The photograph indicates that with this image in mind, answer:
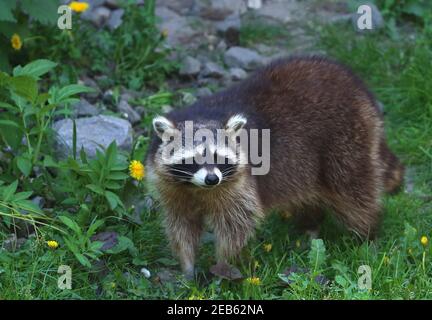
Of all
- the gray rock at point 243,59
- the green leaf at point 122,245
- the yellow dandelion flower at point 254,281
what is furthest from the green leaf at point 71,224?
the gray rock at point 243,59

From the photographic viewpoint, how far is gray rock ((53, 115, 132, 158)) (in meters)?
6.83

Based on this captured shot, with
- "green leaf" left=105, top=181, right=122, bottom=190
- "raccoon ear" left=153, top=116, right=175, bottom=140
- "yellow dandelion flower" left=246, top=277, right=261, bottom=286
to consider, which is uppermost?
"raccoon ear" left=153, top=116, right=175, bottom=140

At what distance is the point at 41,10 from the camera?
701cm

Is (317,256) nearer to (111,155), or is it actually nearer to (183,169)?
(183,169)

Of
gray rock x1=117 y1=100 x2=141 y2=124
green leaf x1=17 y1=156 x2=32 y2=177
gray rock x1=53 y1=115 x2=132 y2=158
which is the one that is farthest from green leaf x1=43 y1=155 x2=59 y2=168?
gray rock x1=117 y1=100 x2=141 y2=124

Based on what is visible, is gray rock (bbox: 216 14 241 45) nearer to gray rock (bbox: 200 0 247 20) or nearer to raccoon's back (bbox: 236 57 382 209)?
gray rock (bbox: 200 0 247 20)

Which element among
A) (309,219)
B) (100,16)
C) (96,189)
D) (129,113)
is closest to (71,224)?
(96,189)

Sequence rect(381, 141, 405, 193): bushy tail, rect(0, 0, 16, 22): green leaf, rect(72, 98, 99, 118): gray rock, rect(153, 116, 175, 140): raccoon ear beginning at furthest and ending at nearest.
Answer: rect(72, 98, 99, 118): gray rock → rect(0, 0, 16, 22): green leaf → rect(381, 141, 405, 193): bushy tail → rect(153, 116, 175, 140): raccoon ear

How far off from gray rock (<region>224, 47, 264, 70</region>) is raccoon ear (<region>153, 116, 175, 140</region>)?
3220 millimetres

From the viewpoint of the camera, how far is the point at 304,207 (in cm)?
646

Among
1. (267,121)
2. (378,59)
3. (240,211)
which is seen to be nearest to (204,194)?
(240,211)

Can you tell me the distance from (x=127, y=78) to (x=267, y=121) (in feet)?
8.45
